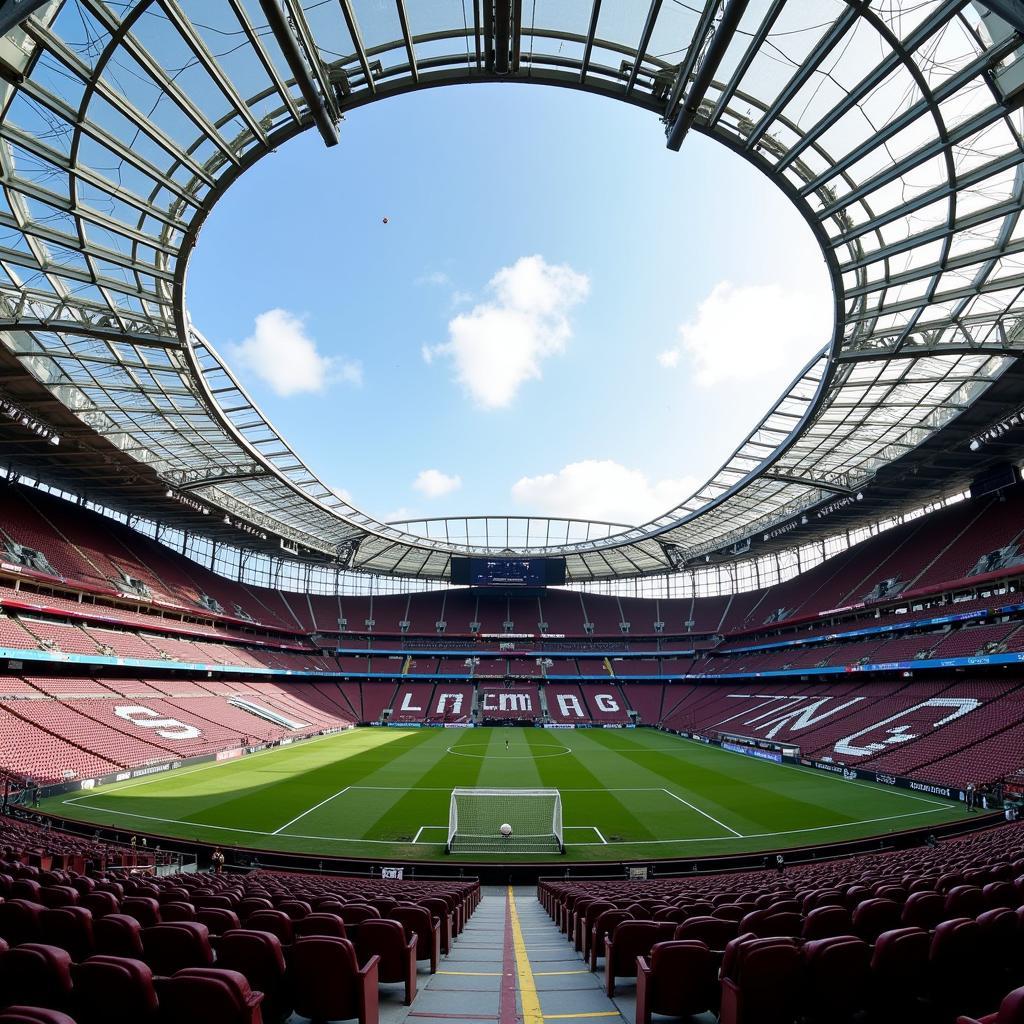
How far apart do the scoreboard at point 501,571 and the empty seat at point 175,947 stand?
63961 mm

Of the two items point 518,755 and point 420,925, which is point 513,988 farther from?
point 518,755

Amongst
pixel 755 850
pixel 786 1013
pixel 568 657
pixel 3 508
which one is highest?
pixel 3 508

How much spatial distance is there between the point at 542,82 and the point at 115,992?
19.6 metres

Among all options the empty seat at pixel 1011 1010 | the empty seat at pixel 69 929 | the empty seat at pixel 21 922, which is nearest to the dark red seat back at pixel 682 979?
the empty seat at pixel 1011 1010

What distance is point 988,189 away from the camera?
1767cm

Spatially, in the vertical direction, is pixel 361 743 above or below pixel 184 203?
below

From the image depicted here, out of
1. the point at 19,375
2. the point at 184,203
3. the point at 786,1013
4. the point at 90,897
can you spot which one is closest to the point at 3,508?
the point at 19,375

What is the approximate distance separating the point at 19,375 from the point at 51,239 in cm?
1132

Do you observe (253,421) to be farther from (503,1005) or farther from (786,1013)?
(786,1013)

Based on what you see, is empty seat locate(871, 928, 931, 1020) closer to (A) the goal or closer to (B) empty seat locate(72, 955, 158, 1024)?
(B) empty seat locate(72, 955, 158, 1024)

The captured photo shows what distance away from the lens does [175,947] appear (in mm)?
4680

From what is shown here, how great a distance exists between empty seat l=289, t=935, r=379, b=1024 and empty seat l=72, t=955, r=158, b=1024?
138cm

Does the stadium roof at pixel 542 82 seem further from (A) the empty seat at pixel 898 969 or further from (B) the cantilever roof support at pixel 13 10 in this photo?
(A) the empty seat at pixel 898 969

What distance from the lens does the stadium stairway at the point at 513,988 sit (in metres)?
5.75
